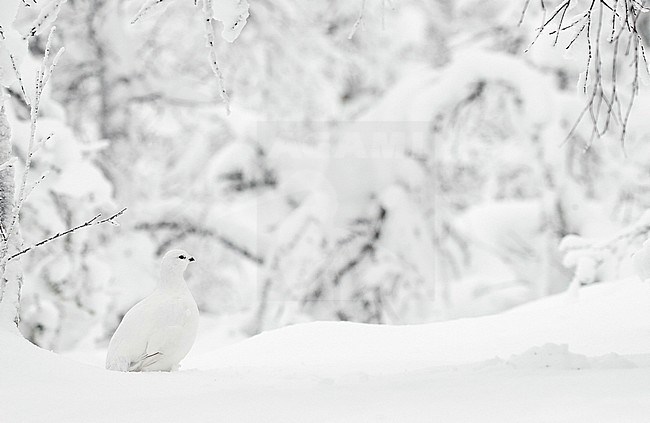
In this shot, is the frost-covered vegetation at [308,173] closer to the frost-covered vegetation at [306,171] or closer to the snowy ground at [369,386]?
the frost-covered vegetation at [306,171]

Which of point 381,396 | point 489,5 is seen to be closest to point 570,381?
point 381,396

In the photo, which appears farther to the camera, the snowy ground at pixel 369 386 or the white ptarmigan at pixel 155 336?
the white ptarmigan at pixel 155 336

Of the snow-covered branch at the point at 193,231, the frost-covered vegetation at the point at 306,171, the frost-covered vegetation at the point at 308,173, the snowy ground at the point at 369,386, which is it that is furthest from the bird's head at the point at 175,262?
the snow-covered branch at the point at 193,231

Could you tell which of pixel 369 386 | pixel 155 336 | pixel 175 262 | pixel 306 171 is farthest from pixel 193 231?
pixel 369 386

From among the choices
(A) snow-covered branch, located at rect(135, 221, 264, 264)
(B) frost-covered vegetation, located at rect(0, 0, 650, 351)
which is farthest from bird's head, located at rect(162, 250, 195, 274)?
(A) snow-covered branch, located at rect(135, 221, 264, 264)

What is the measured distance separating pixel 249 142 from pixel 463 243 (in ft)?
9.61

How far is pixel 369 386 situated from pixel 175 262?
101 cm

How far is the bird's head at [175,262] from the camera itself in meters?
2.78

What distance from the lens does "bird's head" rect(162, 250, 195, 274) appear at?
2.78 meters

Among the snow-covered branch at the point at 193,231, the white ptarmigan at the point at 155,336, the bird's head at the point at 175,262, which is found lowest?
the snow-covered branch at the point at 193,231

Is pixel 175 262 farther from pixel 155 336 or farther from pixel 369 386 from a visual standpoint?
pixel 369 386

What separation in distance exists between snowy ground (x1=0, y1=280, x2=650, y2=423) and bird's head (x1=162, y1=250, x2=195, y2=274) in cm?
45

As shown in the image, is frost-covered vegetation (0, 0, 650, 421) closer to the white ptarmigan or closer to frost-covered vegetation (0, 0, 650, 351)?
frost-covered vegetation (0, 0, 650, 351)

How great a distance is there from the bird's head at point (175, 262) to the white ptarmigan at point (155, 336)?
120 millimetres
